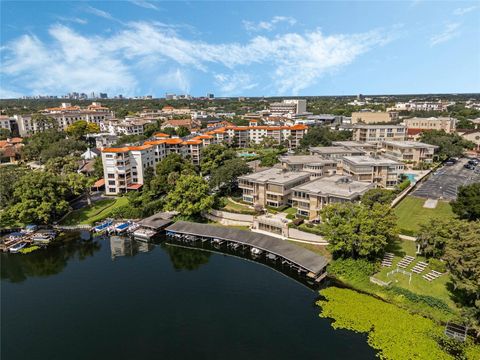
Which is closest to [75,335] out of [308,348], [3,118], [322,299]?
[308,348]

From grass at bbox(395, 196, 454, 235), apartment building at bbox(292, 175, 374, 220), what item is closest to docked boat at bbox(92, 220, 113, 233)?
apartment building at bbox(292, 175, 374, 220)

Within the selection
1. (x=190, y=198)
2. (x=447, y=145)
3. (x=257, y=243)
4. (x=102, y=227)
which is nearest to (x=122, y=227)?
(x=102, y=227)

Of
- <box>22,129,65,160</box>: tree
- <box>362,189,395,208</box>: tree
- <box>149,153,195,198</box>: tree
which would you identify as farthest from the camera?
<box>22,129,65,160</box>: tree

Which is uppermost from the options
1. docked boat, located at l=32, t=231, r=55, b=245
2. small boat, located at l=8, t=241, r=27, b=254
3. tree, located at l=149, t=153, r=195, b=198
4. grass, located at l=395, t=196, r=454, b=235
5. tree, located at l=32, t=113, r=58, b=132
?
tree, located at l=32, t=113, r=58, b=132

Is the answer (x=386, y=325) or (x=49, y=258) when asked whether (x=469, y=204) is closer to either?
(x=386, y=325)

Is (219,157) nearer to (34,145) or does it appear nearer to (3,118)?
(34,145)

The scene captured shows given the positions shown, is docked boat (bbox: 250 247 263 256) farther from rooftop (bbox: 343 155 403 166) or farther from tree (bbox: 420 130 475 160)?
tree (bbox: 420 130 475 160)

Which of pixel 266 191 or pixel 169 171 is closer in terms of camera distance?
pixel 266 191
